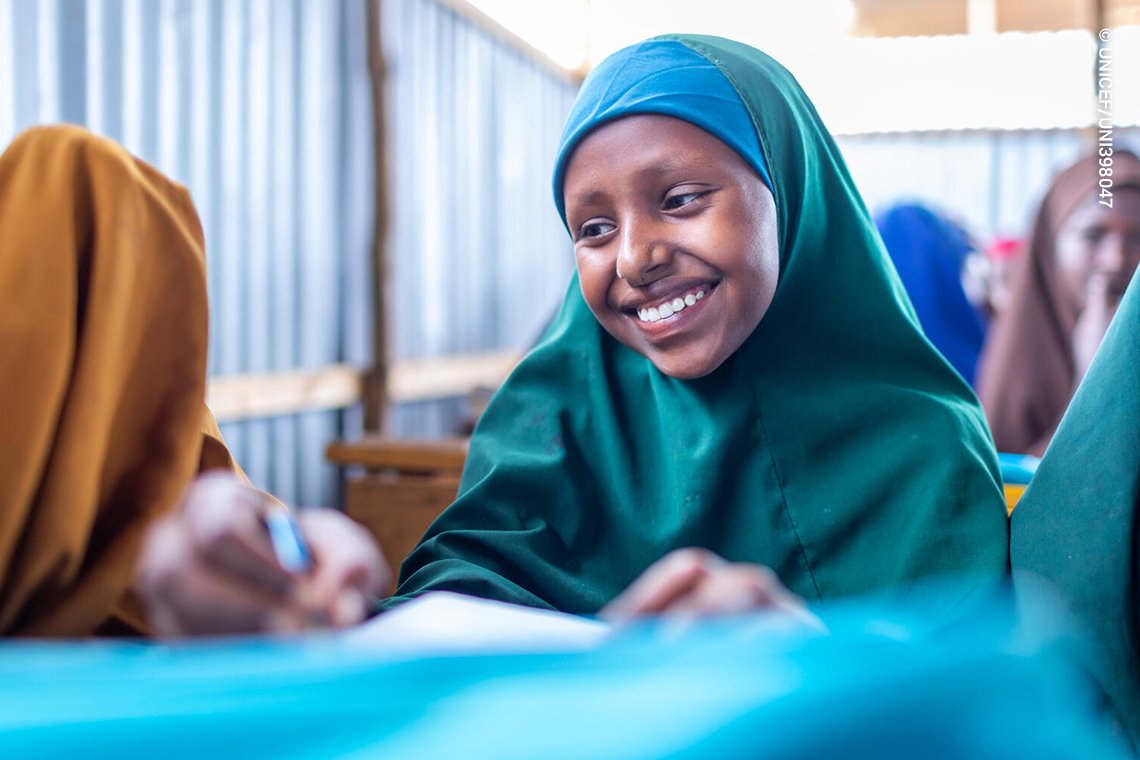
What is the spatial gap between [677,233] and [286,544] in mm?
656

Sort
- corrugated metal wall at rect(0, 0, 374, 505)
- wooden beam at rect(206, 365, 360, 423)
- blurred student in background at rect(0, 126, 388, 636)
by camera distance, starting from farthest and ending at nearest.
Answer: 1. wooden beam at rect(206, 365, 360, 423)
2. corrugated metal wall at rect(0, 0, 374, 505)
3. blurred student in background at rect(0, 126, 388, 636)

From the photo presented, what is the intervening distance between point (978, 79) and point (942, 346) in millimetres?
4909

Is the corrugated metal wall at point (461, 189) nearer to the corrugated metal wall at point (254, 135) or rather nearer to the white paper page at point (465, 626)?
the corrugated metal wall at point (254, 135)

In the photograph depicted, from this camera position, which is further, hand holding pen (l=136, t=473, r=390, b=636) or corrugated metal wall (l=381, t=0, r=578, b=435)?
corrugated metal wall (l=381, t=0, r=578, b=435)

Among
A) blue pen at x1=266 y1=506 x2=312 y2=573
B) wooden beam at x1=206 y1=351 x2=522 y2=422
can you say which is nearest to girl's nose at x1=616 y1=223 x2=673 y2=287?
blue pen at x1=266 y1=506 x2=312 y2=573

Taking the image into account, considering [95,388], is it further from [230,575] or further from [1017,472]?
[1017,472]

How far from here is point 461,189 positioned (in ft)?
19.1

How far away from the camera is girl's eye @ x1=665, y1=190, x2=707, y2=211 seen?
115 centimetres

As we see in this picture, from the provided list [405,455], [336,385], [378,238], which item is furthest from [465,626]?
[378,238]

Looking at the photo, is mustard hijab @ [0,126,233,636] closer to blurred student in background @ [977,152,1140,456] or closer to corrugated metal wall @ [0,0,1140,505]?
blurred student in background @ [977,152,1140,456]

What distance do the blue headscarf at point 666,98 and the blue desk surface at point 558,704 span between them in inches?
30.2

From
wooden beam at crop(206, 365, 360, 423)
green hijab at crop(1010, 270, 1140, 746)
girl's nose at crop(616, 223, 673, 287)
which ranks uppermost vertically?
girl's nose at crop(616, 223, 673, 287)

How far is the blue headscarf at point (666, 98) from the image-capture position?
1.16 m

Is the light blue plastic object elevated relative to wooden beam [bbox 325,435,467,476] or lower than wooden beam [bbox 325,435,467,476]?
elevated
